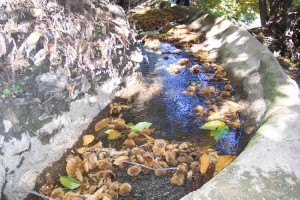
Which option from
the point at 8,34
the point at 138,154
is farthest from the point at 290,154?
the point at 8,34

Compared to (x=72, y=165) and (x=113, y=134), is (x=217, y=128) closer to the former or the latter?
(x=113, y=134)

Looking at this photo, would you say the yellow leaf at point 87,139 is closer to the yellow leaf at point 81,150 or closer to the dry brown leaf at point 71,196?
the yellow leaf at point 81,150

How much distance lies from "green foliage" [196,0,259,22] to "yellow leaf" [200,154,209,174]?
11.2 meters

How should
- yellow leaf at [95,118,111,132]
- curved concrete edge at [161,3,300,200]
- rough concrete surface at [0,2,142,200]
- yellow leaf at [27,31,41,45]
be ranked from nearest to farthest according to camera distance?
curved concrete edge at [161,3,300,200] < rough concrete surface at [0,2,142,200] < yellow leaf at [27,31,41,45] < yellow leaf at [95,118,111,132]

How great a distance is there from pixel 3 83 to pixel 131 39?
2.32 meters

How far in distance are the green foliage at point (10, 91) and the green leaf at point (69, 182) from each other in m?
0.97

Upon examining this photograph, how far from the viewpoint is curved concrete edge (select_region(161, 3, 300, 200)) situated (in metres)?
2.12

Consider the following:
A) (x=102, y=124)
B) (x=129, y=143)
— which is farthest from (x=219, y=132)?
(x=102, y=124)

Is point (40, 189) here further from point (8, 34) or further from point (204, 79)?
point (204, 79)

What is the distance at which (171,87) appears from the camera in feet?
16.4

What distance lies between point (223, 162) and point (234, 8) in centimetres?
1240

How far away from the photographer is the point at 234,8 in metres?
14.2

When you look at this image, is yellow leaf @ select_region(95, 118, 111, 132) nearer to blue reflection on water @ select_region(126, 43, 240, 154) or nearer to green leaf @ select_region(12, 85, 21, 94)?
blue reflection on water @ select_region(126, 43, 240, 154)

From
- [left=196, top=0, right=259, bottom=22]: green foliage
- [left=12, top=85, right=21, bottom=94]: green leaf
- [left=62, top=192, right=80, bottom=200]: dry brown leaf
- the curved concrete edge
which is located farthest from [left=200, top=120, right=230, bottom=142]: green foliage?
[left=196, top=0, right=259, bottom=22]: green foliage
